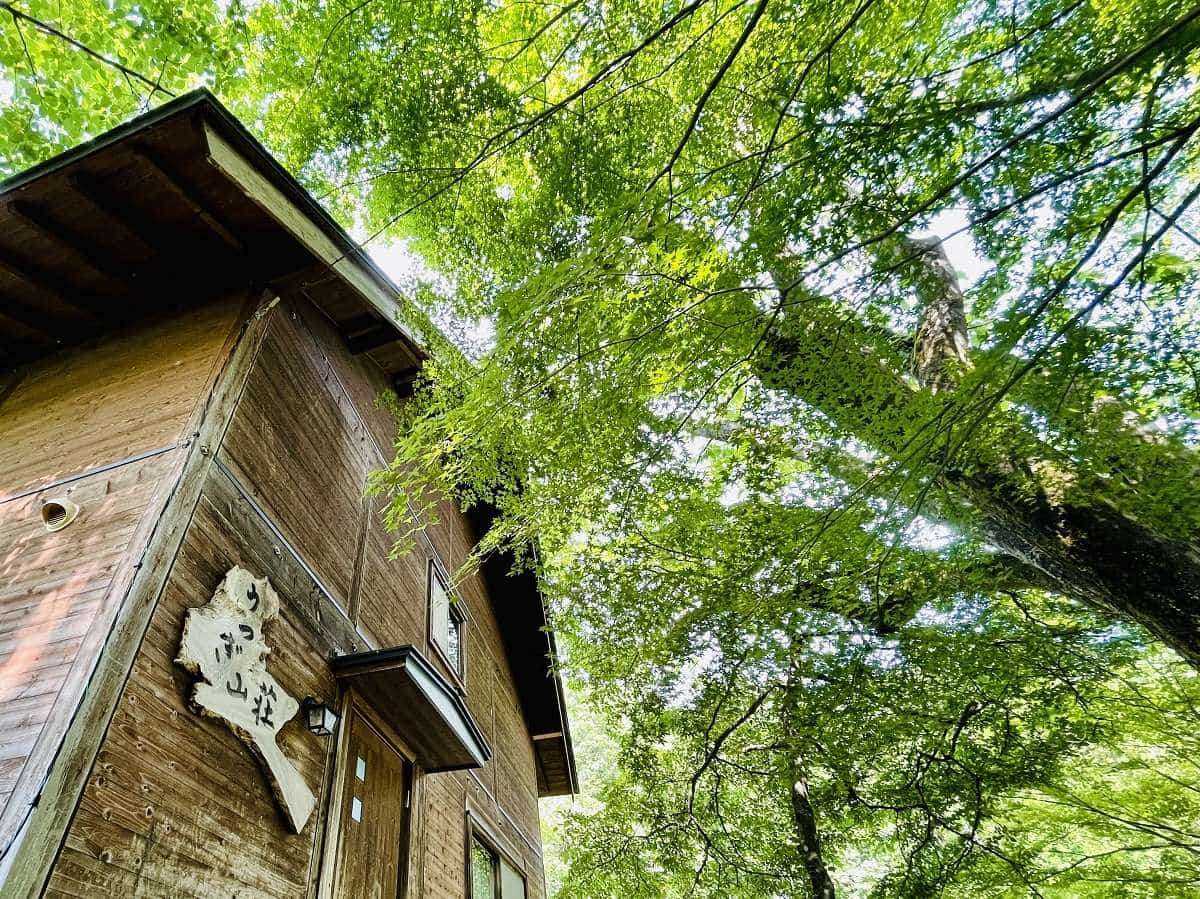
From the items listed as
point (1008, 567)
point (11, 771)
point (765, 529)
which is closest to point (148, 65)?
point (11, 771)

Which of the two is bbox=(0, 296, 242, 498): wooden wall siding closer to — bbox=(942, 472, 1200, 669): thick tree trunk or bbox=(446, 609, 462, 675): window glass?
bbox=(446, 609, 462, 675): window glass

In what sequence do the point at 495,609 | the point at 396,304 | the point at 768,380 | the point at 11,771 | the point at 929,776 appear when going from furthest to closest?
the point at 495,609 → the point at 929,776 → the point at 396,304 → the point at 768,380 → the point at 11,771

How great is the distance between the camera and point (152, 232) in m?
3.75

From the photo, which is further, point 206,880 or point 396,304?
point 396,304

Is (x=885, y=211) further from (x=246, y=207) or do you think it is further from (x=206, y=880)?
(x=206, y=880)

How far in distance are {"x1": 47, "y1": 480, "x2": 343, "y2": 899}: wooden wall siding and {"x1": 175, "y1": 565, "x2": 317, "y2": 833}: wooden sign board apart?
46 mm

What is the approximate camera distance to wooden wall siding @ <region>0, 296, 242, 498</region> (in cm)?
314

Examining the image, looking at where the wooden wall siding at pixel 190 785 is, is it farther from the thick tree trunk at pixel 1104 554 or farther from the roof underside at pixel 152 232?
the thick tree trunk at pixel 1104 554

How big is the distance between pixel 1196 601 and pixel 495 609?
7.51m

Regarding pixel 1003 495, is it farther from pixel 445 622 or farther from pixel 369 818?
pixel 445 622

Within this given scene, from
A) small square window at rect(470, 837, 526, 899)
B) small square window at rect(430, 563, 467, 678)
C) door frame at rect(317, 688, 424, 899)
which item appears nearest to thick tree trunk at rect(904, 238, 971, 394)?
door frame at rect(317, 688, 424, 899)

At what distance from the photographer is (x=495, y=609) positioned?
28.5 feet

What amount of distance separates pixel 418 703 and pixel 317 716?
80cm

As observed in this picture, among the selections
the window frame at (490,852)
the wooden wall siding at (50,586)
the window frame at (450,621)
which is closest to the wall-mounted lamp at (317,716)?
the wooden wall siding at (50,586)
